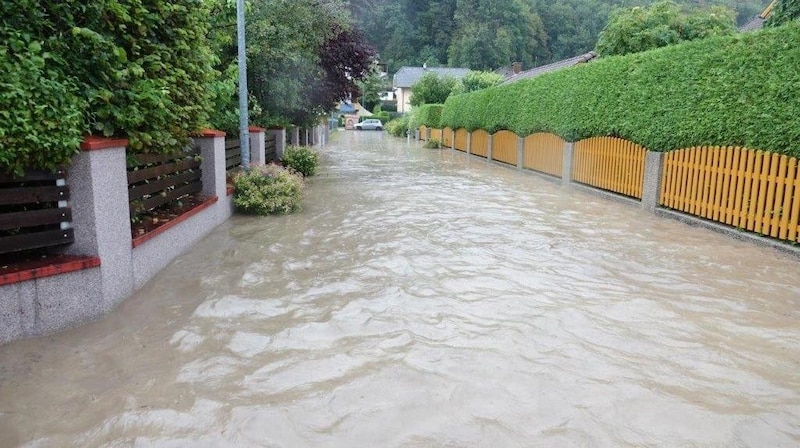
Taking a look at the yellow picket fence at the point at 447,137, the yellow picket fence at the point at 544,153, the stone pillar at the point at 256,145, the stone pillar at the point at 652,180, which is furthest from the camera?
the yellow picket fence at the point at 447,137

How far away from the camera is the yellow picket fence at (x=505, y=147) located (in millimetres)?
19141

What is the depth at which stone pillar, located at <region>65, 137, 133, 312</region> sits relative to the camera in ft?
13.9

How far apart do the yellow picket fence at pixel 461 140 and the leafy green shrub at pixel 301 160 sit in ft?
39.5

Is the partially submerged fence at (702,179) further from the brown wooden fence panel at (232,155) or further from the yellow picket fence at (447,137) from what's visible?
the yellow picket fence at (447,137)

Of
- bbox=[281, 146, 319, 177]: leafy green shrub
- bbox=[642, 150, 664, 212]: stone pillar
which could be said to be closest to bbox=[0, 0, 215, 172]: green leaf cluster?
bbox=[642, 150, 664, 212]: stone pillar

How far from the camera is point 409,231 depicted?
8.01 m

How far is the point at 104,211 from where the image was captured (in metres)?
4.42

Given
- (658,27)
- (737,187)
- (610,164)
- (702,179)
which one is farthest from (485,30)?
(737,187)

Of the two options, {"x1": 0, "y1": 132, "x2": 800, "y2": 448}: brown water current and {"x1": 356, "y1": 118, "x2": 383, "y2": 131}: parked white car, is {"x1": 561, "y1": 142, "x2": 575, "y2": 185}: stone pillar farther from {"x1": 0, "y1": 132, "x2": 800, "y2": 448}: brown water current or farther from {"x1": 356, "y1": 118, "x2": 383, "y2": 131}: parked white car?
{"x1": 356, "y1": 118, "x2": 383, "y2": 131}: parked white car

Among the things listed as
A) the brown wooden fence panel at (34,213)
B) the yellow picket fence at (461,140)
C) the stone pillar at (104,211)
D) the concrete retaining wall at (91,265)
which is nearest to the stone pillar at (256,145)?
the concrete retaining wall at (91,265)

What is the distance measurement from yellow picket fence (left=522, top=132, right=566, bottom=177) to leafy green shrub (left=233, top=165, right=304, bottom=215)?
25.4 feet

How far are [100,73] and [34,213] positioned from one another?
3.95 feet

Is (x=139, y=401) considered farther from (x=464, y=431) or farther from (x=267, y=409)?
(x=464, y=431)

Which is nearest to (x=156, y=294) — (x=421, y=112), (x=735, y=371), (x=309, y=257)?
(x=309, y=257)
